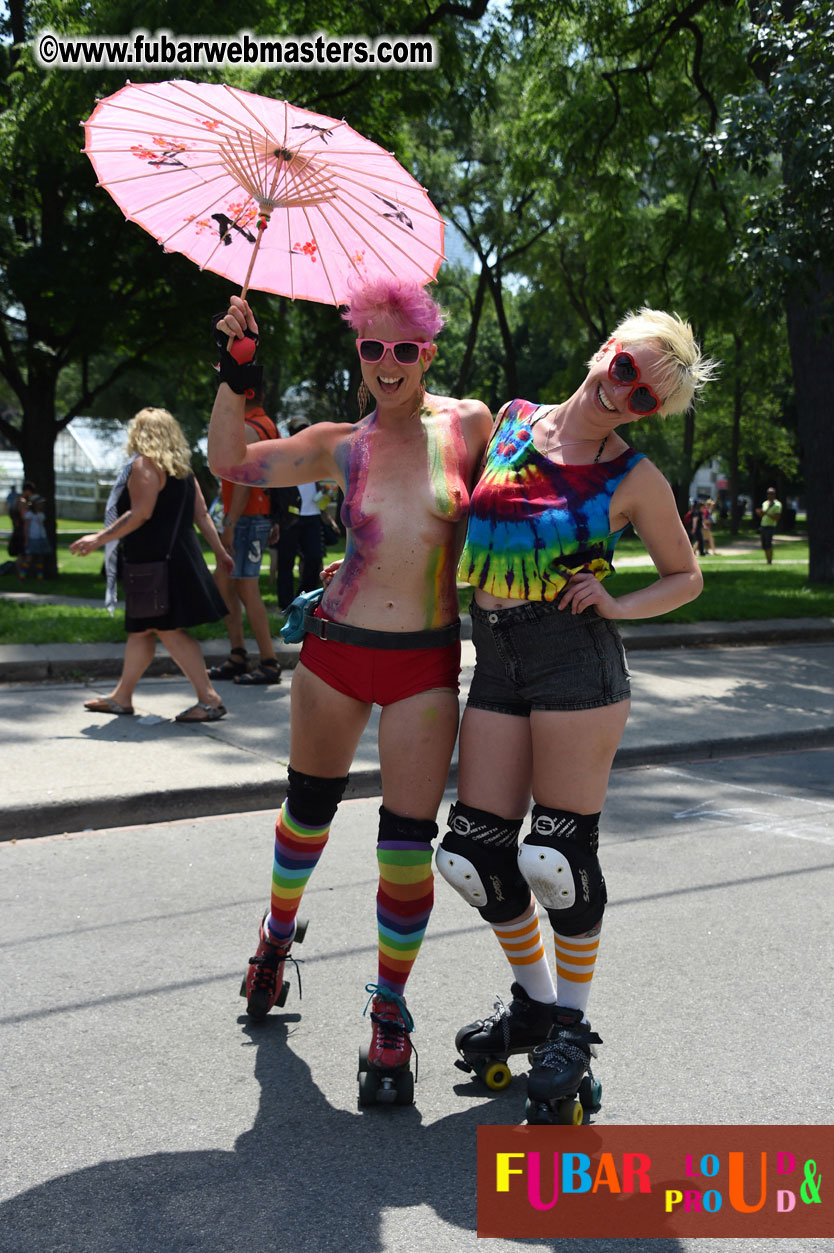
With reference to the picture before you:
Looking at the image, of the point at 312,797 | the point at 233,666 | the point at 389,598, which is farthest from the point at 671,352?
the point at 233,666

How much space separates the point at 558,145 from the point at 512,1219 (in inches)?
670

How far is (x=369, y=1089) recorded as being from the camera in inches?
122

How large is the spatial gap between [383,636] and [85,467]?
161 feet

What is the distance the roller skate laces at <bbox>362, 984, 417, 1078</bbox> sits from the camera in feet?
10.2

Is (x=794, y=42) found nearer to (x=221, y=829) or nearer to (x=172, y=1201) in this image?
(x=221, y=829)

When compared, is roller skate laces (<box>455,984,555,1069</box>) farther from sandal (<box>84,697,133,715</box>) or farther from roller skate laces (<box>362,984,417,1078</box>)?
sandal (<box>84,697,133,715</box>)

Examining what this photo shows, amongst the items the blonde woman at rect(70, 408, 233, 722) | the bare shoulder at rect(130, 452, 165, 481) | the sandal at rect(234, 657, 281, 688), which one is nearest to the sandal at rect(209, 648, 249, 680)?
the sandal at rect(234, 657, 281, 688)

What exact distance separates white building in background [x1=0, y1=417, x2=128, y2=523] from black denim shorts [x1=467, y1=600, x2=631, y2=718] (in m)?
45.9

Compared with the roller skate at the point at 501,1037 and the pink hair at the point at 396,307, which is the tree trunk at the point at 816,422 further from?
the roller skate at the point at 501,1037

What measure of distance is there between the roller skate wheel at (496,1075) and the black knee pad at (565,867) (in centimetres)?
47

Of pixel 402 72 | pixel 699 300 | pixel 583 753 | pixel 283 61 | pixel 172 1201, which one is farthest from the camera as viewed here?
pixel 699 300

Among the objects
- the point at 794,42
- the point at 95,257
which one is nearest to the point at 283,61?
the point at 95,257

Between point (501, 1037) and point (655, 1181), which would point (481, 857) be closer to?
point (501, 1037)

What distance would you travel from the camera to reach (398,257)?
334 cm
